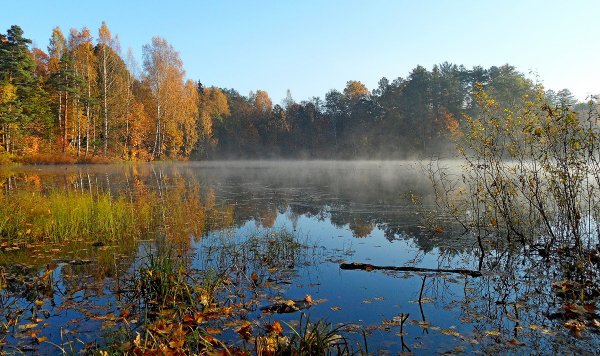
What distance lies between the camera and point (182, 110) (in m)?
48.5

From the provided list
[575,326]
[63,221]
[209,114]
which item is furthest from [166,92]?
[575,326]

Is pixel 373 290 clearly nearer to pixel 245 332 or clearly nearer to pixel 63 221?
pixel 245 332

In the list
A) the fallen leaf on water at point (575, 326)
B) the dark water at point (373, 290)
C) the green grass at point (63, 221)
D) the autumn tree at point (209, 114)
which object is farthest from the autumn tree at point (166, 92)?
the fallen leaf on water at point (575, 326)

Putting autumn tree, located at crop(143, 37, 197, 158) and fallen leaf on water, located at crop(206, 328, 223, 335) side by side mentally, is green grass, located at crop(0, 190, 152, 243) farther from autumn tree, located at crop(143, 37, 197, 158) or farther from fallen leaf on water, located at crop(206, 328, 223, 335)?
autumn tree, located at crop(143, 37, 197, 158)

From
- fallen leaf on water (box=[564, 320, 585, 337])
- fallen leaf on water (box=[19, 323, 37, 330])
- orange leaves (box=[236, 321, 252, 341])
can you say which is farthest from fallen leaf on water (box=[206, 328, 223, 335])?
fallen leaf on water (box=[564, 320, 585, 337])

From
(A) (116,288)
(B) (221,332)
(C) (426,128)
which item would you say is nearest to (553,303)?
(B) (221,332)

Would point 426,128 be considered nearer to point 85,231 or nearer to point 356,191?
point 356,191

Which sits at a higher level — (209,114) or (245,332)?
(209,114)

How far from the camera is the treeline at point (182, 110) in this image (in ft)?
126

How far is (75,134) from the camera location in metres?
42.4

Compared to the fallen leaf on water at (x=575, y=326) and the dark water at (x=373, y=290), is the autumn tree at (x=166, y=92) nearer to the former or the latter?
the dark water at (x=373, y=290)

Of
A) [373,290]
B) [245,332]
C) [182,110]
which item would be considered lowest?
[373,290]

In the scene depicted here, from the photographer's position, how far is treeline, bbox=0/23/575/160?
38531mm

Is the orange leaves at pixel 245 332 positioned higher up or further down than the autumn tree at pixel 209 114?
further down
